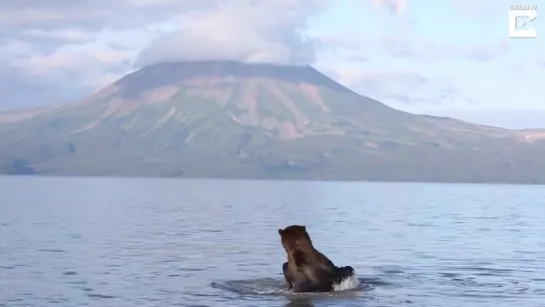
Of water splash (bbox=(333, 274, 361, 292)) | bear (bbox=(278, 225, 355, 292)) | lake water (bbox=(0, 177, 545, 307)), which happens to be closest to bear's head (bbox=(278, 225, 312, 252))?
bear (bbox=(278, 225, 355, 292))

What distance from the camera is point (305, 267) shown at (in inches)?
1261

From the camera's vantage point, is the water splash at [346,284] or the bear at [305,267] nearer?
the bear at [305,267]

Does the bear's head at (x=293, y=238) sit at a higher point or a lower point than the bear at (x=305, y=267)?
higher

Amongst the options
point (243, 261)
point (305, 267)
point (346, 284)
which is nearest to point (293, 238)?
point (305, 267)

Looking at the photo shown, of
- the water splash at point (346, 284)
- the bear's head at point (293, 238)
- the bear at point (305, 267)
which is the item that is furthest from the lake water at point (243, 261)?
the bear's head at point (293, 238)

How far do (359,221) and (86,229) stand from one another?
75.1 ft

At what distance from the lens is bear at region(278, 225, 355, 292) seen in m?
31.6

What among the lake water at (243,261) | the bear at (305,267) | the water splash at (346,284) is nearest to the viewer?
the lake water at (243,261)

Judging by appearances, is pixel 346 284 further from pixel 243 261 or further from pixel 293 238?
pixel 243 261

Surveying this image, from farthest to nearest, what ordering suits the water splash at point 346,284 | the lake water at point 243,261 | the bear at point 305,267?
the water splash at point 346,284
the bear at point 305,267
the lake water at point 243,261

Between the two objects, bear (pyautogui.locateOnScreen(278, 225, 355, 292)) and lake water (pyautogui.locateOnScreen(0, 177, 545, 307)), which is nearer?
lake water (pyautogui.locateOnScreen(0, 177, 545, 307))

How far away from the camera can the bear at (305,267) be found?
3161 centimetres

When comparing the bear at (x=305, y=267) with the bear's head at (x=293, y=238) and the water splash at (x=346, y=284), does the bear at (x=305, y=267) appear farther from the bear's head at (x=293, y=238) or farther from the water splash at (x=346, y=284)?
the water splash at (x=346, y=284)

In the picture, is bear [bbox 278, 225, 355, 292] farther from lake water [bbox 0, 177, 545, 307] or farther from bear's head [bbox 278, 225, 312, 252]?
lake water [bbox 0, 177, 545, 307]
